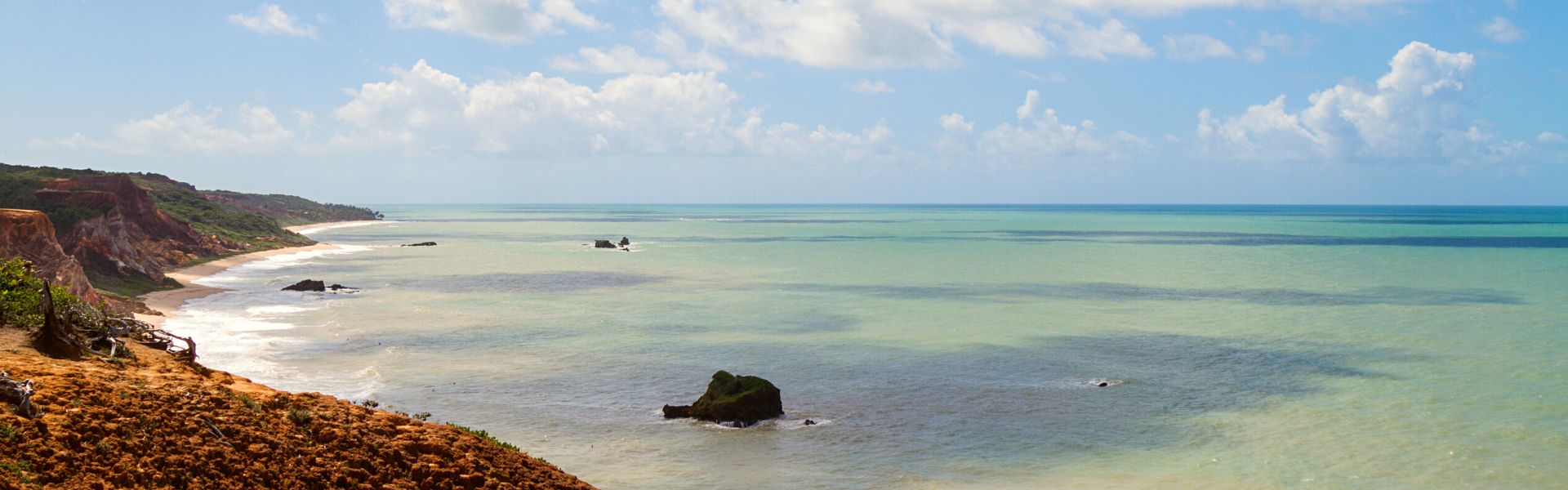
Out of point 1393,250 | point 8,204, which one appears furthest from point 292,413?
point 1393,250

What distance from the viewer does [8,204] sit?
6938cm

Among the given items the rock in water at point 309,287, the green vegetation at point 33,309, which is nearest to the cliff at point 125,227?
the rock in water at point 309,287

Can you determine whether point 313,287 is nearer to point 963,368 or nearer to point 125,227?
point 125,227

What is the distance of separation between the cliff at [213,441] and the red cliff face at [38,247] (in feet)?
110

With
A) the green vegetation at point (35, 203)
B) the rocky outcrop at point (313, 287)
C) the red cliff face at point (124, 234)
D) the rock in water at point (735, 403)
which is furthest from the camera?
the green vegetation at point (35, 203)

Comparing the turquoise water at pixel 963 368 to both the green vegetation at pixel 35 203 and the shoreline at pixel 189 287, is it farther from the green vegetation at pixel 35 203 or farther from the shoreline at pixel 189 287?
the green vegetation at pixel 35 203

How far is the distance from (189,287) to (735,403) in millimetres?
49989

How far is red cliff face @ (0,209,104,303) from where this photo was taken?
46594 mm

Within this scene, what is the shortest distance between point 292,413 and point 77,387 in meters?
2.81

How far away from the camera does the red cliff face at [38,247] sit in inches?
1834

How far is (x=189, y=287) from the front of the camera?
6512 cm

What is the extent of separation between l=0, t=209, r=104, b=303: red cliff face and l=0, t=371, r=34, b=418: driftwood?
36174 millimetres

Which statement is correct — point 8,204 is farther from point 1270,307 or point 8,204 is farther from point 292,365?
point 1270,307

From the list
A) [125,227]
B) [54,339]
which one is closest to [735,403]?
[54,339]
